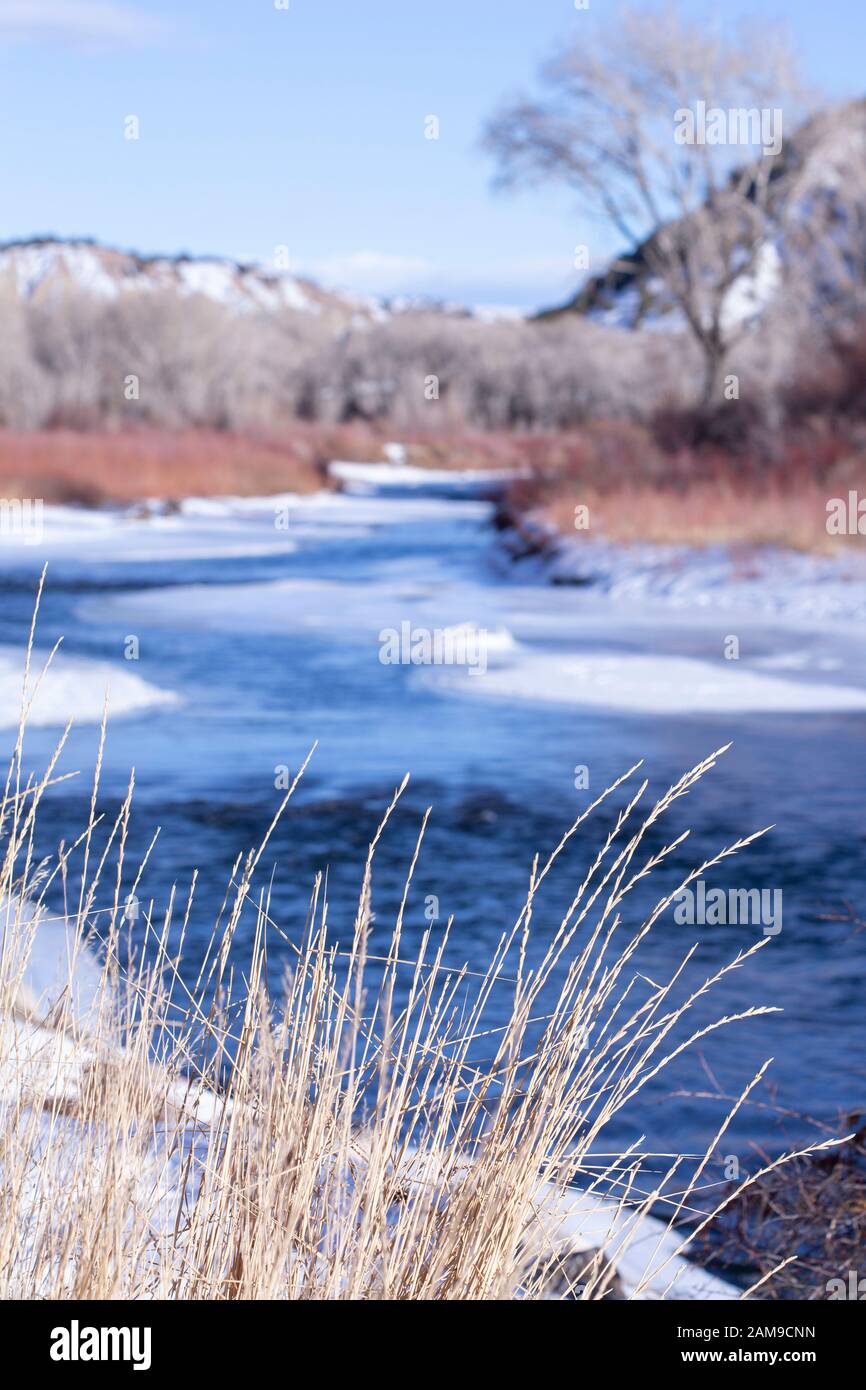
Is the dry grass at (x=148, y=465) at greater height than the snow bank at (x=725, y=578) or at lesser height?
greater

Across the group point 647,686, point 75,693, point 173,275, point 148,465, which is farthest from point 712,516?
point 173,275

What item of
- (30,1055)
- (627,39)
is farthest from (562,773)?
(627,39)

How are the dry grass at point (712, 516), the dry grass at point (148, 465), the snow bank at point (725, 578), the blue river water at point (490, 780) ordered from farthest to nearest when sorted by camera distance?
1. the dry grass at point (148, 465)
2. the dry grass at point (712, 516)
3. the snow bank at point (725, 578)
4. the blue river water at point (490, 780)

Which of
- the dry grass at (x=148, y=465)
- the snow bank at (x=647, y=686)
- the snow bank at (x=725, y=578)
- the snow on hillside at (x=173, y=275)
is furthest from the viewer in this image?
the snow on hillside at (x=173, y=275)

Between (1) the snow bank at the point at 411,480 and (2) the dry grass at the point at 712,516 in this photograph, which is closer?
(2) the dry grass at the point at 712,516

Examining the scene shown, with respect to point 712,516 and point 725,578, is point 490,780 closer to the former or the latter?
point 725,578

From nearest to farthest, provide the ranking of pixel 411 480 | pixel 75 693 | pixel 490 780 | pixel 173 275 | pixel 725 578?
pixel 490 780
pixel 75 693
pixel 725 578
pixel 411 480
pixel 173 275

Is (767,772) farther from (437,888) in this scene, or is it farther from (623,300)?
(623,300)

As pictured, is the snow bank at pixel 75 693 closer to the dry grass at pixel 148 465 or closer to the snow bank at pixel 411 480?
the dry grass at pixel 148 465

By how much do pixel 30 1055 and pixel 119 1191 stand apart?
52cm

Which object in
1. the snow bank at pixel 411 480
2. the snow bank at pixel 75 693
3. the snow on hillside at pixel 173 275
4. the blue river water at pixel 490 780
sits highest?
the snow on hillside at pixel 173 275

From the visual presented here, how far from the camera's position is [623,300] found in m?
109

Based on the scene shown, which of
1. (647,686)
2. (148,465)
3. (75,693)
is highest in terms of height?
(148,465)

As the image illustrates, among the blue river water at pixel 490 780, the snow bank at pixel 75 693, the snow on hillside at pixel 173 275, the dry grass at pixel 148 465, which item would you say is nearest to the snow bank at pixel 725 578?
the blue river water at pixel 490 780
